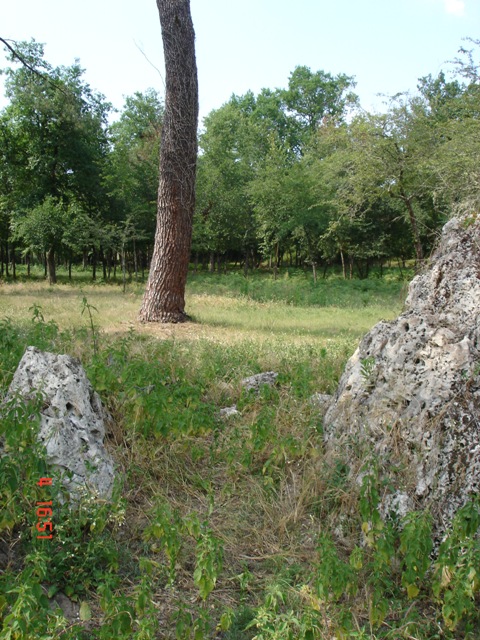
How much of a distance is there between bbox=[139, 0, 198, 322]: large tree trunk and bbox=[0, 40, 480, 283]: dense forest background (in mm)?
7652

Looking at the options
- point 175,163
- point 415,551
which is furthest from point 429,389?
point 175,163

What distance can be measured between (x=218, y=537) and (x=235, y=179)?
33090 mm

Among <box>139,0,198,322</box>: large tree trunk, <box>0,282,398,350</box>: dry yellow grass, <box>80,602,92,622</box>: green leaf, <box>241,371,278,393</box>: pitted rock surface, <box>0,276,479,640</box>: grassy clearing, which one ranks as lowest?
<box>80,602,92,622</box>: green leaf

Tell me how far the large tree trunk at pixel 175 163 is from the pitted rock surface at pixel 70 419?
540 cm

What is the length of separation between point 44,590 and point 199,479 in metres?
1.37

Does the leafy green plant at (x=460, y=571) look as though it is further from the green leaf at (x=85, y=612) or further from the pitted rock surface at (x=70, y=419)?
the pitted rock surface at (x=70, y=419)

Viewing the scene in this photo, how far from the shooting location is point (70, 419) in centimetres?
→ 364

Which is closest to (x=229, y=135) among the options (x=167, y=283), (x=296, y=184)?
(x=296, y=184)

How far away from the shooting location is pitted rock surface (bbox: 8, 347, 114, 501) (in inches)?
132

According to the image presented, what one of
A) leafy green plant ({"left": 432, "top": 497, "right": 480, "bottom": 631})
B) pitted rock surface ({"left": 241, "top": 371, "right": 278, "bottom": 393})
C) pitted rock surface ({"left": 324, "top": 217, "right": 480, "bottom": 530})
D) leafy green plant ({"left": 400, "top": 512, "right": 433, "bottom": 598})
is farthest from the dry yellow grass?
leafy green plant ({"left": 432, "top": 497, "right": 480, "bottom": 631})

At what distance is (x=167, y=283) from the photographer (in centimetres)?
943

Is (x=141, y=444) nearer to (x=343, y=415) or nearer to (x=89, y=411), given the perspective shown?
(x=89, y=411)
